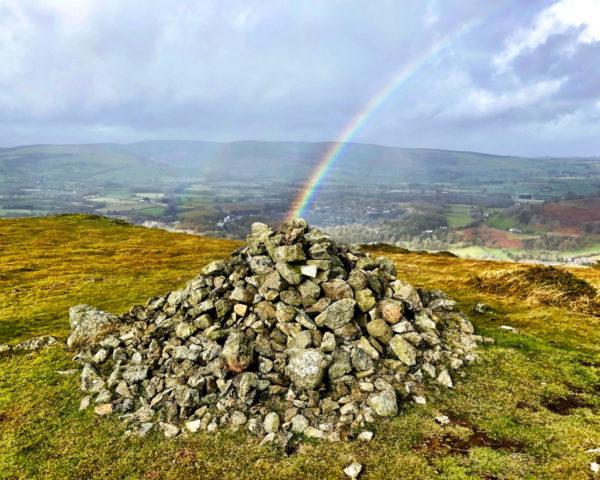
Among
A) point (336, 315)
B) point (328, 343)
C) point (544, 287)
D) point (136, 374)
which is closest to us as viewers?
point (136, 374)

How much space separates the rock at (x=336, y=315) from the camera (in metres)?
15.7

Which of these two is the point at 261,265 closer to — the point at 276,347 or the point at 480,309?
the point at 276,347

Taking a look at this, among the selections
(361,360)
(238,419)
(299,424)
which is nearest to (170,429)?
(238,419)

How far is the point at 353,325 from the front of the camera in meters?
16.0

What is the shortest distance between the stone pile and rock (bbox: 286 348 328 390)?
4 cm

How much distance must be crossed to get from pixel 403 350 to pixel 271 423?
650cm

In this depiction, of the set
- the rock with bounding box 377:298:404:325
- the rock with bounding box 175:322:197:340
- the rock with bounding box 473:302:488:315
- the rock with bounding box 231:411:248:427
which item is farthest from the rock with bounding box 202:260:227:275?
the rock with bounding box 473:302:488:315

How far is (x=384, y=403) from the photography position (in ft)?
41.5

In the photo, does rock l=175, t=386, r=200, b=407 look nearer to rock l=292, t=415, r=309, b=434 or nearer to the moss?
rock l=292, t=415, r=309, b=434

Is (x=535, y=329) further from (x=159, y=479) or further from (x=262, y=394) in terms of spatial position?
(x=159, y=479)

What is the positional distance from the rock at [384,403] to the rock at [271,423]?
3.50 m

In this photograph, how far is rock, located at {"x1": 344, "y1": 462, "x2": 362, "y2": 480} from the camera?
10.0 meters

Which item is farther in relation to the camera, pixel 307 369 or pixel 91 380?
pixel 91 380

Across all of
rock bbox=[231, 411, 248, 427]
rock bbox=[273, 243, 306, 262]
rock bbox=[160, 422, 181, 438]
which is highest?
rock bbox=[273, 243, 306, 262]
